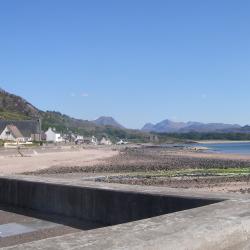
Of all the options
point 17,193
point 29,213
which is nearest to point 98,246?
point 29,213

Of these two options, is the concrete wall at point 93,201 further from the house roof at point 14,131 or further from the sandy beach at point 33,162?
the house roof at point 14,131

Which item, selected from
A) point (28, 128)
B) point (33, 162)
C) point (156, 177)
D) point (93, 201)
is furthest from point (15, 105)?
point (93, 201)

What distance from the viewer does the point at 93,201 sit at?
7.60 meters

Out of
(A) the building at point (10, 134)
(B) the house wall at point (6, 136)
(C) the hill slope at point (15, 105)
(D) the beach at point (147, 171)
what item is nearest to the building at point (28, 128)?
(A) the building at point (10, 134)

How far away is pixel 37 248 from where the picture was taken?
12.2 feet

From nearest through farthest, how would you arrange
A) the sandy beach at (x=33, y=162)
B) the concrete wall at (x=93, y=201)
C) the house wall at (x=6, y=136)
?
the concrete wall at (x=93, y=201), the sandy beach at (x=33, y=162), the house wall at (x=6, y=136)

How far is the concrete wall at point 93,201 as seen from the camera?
22.0ft

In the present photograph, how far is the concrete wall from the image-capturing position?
6699 mm

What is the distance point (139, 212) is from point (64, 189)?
1.64 meters

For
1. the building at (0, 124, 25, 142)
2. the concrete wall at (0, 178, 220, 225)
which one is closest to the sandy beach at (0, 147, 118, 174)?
the concrete wall at (0, 178, 220, 225)

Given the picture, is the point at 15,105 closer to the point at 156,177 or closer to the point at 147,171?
the point at 147,171

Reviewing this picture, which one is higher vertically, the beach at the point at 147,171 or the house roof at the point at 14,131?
the house roof at the point at 14,131

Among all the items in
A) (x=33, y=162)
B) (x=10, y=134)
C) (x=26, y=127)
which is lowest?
(x=33, y=162)

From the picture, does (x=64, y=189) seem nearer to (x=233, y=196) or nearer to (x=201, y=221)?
(x=233, y=196)
